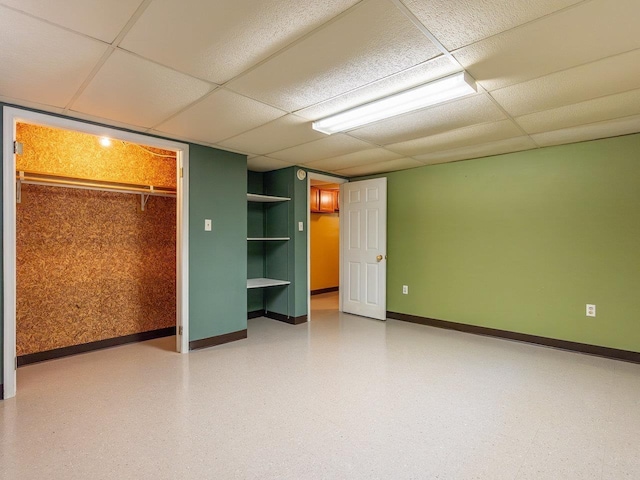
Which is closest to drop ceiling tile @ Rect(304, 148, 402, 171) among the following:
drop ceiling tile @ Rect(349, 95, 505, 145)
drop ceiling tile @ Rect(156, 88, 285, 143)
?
drop ceiling tile @ Rect(349, 95, 505, 145)

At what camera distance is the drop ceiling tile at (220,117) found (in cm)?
245

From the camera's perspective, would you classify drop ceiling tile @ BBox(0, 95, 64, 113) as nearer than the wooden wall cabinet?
Yes

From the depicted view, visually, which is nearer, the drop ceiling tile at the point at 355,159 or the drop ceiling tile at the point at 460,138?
the drop ceiling tile at the point at 460,138

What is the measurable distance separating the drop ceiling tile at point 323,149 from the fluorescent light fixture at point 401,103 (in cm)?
37

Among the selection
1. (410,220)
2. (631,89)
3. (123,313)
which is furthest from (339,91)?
(123,313)

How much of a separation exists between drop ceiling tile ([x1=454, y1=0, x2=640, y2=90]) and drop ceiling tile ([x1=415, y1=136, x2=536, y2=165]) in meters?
1.58

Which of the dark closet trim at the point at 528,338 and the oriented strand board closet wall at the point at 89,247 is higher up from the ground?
the oriented strand board closet wall at the point at 89,247

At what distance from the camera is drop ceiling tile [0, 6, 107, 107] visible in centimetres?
162

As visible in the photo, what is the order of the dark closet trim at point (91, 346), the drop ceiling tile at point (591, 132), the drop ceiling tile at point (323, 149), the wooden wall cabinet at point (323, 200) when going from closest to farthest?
the drop ceiling tile at point (591, 132)
the dark closet trim at point (91, 346)
the drop ceiling tile at point (323, 149)
the wooden wall cabinet at point (323, 200)

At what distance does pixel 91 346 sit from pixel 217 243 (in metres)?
1.67

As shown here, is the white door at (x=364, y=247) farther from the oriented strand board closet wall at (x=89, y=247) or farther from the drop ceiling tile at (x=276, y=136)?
the oriented strand board closet wall at (x=89, y=247)

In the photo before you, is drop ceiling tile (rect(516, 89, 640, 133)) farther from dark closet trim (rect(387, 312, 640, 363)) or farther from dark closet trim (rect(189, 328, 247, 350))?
dark closet trim (rect(189, 328, 247, 350))

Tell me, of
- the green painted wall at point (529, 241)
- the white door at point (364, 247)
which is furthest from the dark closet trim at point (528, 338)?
the white door at point (364, 247)

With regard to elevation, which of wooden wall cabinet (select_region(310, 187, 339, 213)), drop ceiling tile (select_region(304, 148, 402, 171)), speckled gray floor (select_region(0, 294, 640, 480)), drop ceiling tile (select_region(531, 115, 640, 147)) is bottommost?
speckled gray floor (select_region(0, 294, 640, 480))
